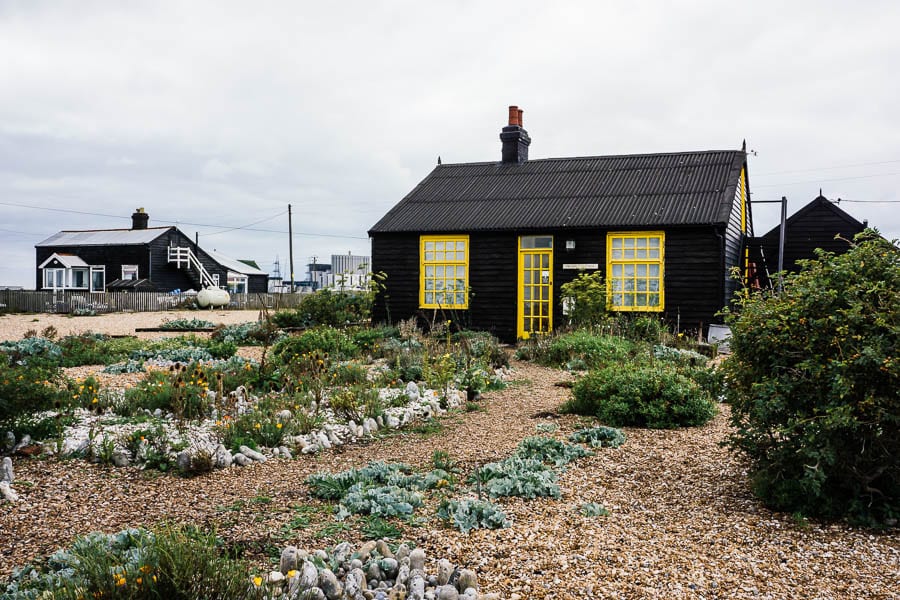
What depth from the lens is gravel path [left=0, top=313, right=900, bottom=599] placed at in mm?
3127

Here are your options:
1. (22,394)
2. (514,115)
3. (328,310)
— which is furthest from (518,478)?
(514,115)

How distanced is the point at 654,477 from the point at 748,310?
137 centimetres

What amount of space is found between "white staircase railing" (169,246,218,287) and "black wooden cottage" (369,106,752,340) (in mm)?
23796

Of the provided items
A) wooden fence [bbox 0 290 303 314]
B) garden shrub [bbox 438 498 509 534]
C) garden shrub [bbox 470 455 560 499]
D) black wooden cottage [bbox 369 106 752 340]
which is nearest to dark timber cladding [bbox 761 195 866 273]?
black wooden cottage [bbox 369 106 752 340]

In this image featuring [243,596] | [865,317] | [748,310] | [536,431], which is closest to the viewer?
[243,596]

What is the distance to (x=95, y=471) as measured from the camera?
4879 millimetres

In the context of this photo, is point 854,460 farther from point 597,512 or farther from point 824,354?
point 597,512

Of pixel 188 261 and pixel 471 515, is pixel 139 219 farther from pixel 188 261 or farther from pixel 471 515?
pixel 471 515

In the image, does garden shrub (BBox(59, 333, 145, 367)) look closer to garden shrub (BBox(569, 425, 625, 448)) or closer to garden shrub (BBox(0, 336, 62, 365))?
garden shrub (BBox(0, 336, 62, 365))

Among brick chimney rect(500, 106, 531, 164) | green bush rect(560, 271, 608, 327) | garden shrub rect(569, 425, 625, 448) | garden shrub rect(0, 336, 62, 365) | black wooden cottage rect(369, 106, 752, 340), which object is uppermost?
brick chimney rect(500, 106, 531, 164)

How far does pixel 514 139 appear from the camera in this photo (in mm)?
18688

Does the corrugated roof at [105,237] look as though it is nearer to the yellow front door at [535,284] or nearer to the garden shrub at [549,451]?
the yellow front door at [535,284]

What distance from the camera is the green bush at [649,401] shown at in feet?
21.3

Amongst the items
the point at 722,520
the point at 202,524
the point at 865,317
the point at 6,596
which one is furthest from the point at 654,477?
the point at 6,596
